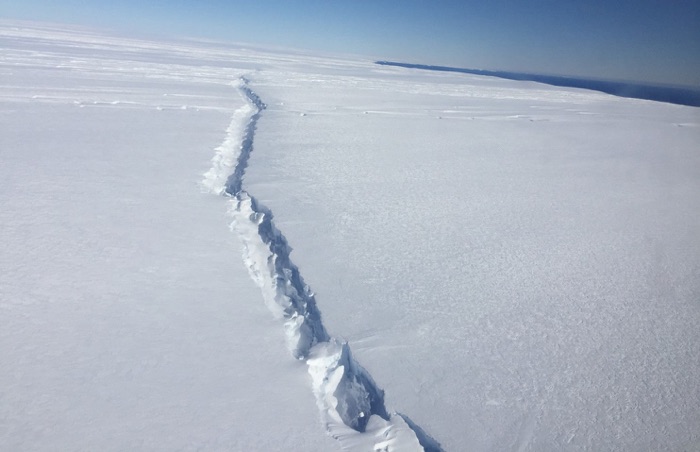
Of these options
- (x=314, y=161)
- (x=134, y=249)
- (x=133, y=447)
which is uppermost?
(x=314, y=161)

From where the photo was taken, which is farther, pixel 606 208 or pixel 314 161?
pixel 314 161

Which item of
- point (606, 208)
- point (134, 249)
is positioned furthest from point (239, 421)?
point (606, 208)

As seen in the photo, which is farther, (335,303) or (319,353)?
(335,303)

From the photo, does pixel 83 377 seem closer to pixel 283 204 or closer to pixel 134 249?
pixel 134 249

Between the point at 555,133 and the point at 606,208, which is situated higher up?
the point at 555,133
